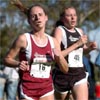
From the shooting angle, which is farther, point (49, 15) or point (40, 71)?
point (49, 15)

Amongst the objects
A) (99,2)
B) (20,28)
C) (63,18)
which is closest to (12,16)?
(20,28)

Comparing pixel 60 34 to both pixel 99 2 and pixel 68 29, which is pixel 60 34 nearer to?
pixel 68 29

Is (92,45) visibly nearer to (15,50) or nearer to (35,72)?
(35,72)

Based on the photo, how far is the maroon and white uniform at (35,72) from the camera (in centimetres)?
615

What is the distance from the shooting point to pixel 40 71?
621 centimetres

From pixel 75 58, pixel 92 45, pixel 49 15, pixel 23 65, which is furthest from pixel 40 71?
pixel 49 15

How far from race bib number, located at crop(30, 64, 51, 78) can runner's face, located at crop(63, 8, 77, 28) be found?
1233 mm

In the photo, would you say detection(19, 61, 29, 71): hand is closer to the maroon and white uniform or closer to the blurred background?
the maroon and white uniform

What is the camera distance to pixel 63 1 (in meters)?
23.5

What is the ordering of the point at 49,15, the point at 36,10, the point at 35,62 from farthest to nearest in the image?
the point at 49,15
the point at 36,10
the point at 35,62

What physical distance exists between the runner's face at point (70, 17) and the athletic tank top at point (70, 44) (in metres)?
0.11

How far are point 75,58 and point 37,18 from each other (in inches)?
47.7

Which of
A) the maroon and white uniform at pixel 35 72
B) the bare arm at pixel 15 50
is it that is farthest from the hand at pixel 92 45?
the bare arm at pixel 15 50

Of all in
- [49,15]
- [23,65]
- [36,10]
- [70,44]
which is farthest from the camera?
[49,15]
